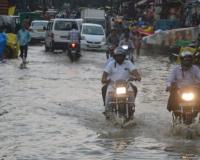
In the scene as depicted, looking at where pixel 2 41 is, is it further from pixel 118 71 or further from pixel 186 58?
pixel 186 58

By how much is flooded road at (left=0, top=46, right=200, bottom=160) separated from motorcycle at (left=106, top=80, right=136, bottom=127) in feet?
0.72

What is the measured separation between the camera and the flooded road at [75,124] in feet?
32.4

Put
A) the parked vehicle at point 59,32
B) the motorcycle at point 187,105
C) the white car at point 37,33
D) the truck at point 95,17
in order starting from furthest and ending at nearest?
the truck at point 95,17 → the white car at point 37,33 → the parked vehicle at point 59,32 → the motorcycle at point 187,105

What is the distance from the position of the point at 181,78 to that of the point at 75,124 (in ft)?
7.90

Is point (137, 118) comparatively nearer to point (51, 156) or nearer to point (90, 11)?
point (51, 156)

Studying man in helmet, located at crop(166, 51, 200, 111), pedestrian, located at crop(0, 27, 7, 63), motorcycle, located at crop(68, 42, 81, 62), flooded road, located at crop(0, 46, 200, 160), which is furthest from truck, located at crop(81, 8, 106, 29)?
man in helmet, located at crop(166, 51, 200, 111)

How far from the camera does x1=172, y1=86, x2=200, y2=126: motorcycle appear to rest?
1089cm

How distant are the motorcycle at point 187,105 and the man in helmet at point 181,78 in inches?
4.3

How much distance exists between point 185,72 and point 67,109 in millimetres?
4238

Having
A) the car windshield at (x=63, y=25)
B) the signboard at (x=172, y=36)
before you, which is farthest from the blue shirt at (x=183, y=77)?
the signboard at (x=172, y=36)

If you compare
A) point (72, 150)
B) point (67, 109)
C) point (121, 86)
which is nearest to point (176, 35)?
point (67, 109)

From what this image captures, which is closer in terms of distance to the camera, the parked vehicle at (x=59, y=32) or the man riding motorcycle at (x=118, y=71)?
the man riding motorcycle at (x=118, y=71)

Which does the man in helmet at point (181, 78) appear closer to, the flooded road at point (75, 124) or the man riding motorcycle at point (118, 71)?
the flooded road at point (75, 124)

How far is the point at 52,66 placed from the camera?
26953 mm
